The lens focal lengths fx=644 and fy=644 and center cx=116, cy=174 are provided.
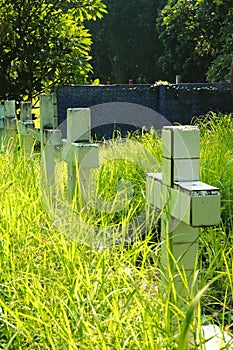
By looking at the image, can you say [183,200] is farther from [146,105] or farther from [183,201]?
[146,105]

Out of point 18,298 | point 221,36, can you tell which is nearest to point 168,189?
point 18,298

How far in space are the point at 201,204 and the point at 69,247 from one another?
60 centimetres

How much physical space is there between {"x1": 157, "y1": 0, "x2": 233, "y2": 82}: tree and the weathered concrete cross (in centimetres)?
1266

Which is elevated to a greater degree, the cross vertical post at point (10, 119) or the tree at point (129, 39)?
the tree at point (129, 39)

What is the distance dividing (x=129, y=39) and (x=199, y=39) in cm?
1638

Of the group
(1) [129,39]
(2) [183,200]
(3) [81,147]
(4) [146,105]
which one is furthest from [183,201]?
(1) [129,39]

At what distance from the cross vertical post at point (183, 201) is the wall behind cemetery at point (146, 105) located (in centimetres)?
881

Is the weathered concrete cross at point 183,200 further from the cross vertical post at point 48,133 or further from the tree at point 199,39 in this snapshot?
the tree at point 199,39

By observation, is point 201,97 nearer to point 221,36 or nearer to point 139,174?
point 221,36

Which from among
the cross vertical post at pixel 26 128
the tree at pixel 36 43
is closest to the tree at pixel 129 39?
the tree at pixel 36 43

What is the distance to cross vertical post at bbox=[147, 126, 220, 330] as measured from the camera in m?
1.89

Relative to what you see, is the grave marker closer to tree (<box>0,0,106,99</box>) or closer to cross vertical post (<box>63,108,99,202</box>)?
cross vertical post (<box>63,108,99,202</box>)

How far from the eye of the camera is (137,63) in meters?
34.0

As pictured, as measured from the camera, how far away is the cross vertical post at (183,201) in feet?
6.22
